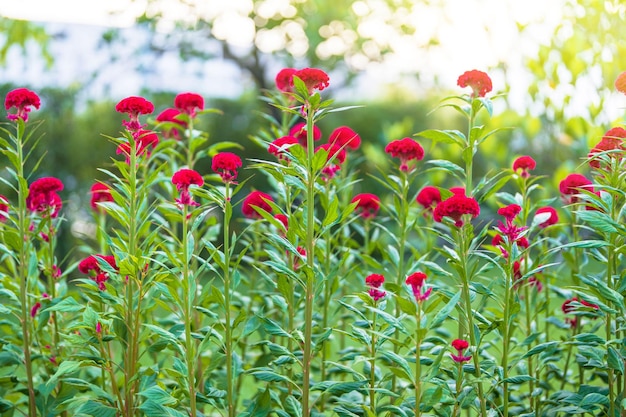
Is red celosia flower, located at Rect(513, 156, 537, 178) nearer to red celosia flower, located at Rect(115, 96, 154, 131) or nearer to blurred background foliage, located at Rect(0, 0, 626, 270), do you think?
red celosia flower, located at Rect(115, 96, 154, 131)

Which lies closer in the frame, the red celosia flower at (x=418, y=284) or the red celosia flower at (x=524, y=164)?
the red celosia flower at (x=418, y=284)

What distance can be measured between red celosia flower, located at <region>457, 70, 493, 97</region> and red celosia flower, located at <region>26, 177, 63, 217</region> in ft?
4.22

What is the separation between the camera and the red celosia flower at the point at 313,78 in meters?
1.97

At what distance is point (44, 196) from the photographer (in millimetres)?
2451

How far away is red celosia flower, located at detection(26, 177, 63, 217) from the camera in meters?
2.42

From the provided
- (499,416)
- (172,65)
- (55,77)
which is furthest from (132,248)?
A: (172,65)

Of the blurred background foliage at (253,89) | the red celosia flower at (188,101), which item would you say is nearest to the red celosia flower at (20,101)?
the red celosia flower at (188,101)

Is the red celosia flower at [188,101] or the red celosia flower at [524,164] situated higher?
the red celosia flower at [188,101]

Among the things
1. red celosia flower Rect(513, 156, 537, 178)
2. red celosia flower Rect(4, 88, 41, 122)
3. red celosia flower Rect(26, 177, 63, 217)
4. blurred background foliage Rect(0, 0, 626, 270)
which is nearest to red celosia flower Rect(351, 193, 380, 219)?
red celosia flower Rect(513, 156, 537, 178)

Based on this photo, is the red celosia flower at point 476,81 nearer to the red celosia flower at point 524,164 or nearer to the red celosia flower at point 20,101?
the red celosia flower at point 524,164

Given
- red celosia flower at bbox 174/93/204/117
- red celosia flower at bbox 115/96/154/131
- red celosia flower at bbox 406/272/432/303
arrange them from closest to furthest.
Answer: red celosia flower at bbox 406/272/432/303, red celosia flower at bbox 115/96/154/131, red celosia flower at bbox 174/93/204/117

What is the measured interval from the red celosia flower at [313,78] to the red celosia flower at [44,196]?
0.91 meters

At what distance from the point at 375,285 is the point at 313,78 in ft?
1.92

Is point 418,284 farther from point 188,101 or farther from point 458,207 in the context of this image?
point 188,101
